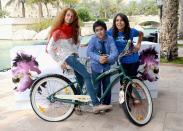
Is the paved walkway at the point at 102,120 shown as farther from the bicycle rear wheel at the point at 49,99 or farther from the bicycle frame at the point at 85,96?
the bicycle frame at the point at 85,96

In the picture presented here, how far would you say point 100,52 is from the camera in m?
5.02

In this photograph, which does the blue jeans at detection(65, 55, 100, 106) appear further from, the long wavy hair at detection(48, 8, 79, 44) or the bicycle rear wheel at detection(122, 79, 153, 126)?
the bicycle rear wheel at detection(122, 79, 153, 126)

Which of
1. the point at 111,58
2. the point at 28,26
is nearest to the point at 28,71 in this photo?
the point at 111,58

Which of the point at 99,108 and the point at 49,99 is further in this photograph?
the point at 49,99

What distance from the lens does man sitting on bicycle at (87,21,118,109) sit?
4894 mm

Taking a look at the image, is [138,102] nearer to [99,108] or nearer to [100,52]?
[99,108]

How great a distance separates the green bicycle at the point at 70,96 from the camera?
192 inches

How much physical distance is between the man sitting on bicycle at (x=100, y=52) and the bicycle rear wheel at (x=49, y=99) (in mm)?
418

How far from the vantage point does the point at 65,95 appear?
4996mm

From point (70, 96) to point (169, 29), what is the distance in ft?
20.3

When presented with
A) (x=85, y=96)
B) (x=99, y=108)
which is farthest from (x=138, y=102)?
(x=85, y=96)

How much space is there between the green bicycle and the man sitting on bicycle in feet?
0.33

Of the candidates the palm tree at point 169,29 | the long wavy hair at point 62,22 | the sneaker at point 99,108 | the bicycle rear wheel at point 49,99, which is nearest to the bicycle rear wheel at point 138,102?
the sneaker at point 99,108

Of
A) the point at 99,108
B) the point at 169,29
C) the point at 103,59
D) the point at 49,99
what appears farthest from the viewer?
the point at 169,29
